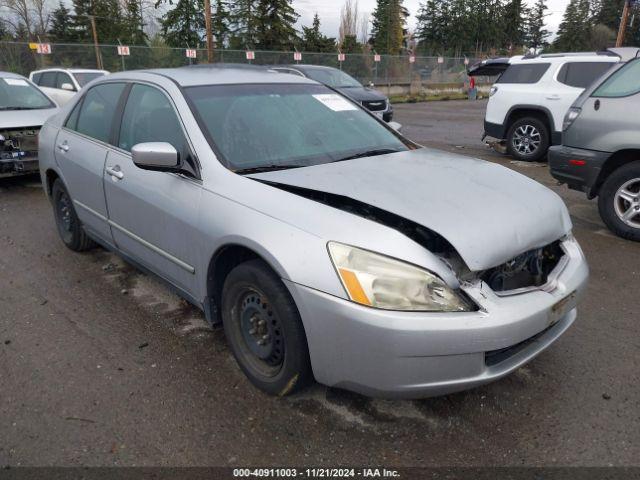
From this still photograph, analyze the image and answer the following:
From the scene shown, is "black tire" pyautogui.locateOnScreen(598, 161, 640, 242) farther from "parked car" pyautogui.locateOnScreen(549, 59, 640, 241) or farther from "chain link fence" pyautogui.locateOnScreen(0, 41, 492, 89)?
"chain link fence" pyautogui.locateOnScreen(0, 41, 492, 89)

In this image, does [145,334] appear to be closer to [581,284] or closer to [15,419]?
[15,419]

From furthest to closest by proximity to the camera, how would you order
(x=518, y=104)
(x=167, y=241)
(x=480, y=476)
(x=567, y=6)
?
(x=567, y=6) < (x=518, y=104) < (x=167, y=241) < (x=480, y=476)

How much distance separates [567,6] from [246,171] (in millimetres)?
103076

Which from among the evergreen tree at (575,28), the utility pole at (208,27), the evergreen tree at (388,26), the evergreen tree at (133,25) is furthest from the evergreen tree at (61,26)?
the evergreen tree at (575,28)

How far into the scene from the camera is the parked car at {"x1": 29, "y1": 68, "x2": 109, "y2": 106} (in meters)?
12.3

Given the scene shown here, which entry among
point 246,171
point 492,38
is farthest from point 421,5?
point 246,171

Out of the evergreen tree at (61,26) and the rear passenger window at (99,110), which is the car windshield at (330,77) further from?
the evergreen tree at (61,26)

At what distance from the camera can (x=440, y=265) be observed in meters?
2.22

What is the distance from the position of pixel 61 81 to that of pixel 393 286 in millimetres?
13349

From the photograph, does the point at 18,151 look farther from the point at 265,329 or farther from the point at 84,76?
the point at 84,76

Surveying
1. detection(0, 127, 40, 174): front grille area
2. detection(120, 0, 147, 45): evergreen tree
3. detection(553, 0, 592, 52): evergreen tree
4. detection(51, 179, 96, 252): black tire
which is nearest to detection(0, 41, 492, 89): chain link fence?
detection(0, 127, 40, 174): front grille area

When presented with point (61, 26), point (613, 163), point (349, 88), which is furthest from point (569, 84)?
point (61, 26)

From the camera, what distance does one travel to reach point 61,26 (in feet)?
160

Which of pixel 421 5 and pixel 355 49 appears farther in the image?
pixel 421 5
